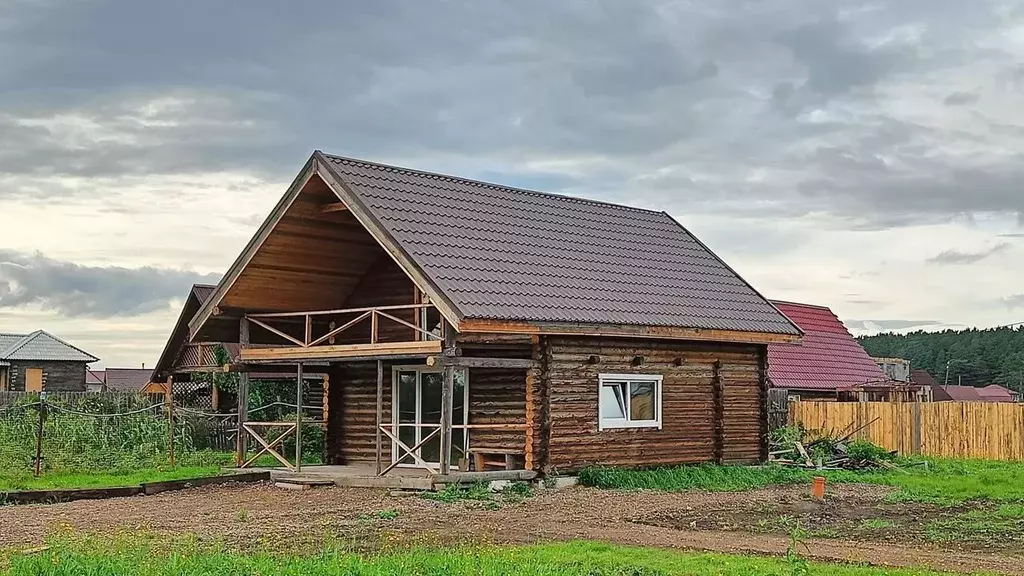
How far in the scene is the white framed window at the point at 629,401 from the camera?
22.2 m

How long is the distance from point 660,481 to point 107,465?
11.7 m

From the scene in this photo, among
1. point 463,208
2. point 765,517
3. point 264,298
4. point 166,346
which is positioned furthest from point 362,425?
point 166,346

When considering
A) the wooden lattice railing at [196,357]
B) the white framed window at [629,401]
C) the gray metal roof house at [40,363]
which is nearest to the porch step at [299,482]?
the white framed window at [629,401]

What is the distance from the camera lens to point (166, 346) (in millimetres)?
39906

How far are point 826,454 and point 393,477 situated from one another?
10.9 m

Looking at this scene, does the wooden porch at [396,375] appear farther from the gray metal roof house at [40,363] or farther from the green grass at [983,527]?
the gray metal roof house at [40,363]

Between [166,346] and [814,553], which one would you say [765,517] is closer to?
[814,553]

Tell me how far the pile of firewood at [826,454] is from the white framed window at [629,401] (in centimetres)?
416

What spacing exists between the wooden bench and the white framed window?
5.49 ft

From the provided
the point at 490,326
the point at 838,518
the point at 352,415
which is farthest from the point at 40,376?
the point at 838,518

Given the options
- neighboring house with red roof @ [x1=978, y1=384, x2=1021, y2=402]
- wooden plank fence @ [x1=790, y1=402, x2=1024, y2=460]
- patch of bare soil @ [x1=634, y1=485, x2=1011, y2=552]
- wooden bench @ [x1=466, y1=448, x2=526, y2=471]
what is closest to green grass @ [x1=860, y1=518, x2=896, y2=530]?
patch of bare soil @ [x1=634, y1=485, x2=1011, y2=552]

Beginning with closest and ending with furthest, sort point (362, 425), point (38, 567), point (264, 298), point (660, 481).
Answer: point (38, 567), point (660, 481), point (264, 298), point (362, 425)

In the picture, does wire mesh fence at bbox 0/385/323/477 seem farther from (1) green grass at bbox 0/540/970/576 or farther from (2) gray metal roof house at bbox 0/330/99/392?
(2) gray metal roof house at bbox 0/330/99/392

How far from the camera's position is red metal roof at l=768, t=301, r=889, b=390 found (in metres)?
39.0
